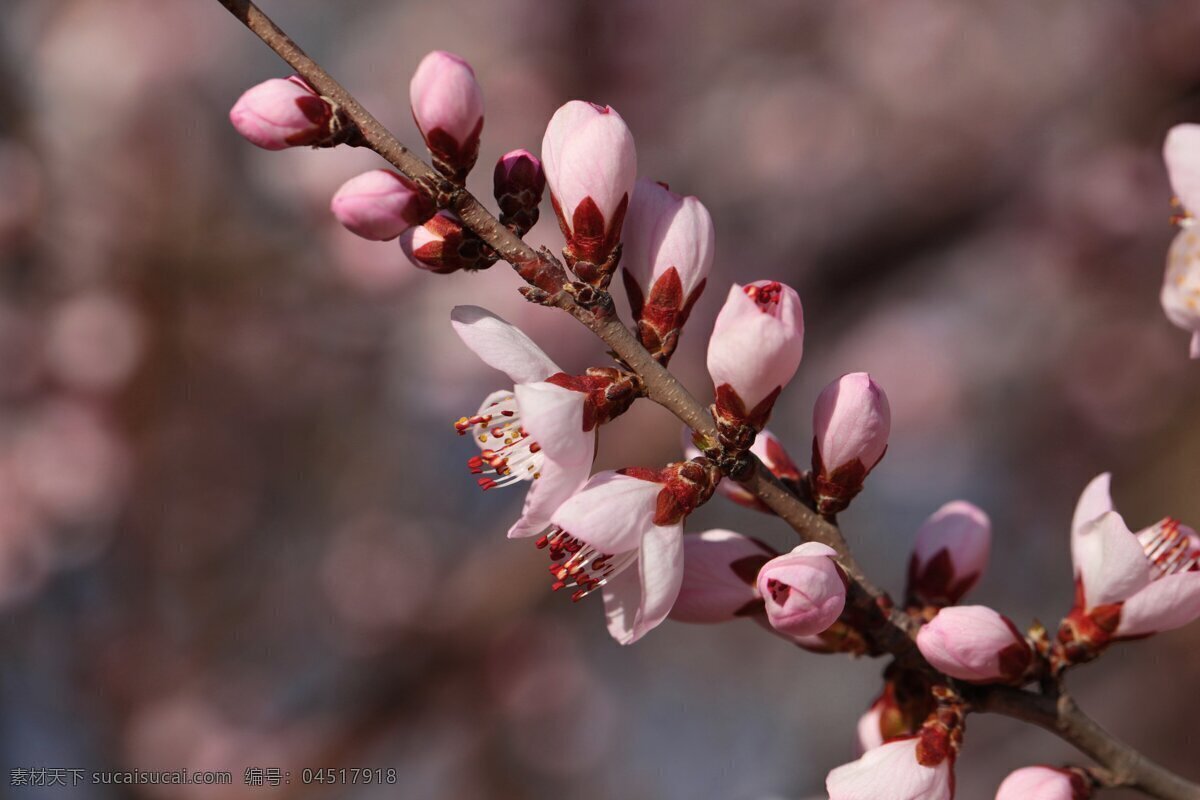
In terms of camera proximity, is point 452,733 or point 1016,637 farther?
point 452,733

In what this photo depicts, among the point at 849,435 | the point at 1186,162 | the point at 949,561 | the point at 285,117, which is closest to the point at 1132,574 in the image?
the point at 949,561

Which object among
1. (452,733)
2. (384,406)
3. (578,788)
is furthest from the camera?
(578,788)

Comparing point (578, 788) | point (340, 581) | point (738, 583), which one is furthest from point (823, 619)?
point (578, 788)

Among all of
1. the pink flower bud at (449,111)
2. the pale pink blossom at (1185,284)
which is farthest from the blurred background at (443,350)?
the pink flower bud at (449,111)

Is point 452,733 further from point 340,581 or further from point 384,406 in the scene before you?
point 384,406

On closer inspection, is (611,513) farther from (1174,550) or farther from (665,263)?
(1174,550)

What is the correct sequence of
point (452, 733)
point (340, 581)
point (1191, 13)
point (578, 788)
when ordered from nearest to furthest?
point (1191, 13), point (452, 733), point (340, 581), point (578, 788)

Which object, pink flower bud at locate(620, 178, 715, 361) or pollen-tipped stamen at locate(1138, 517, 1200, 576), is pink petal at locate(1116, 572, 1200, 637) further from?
pink flower bud at locate(620, 178, 715, 361)
